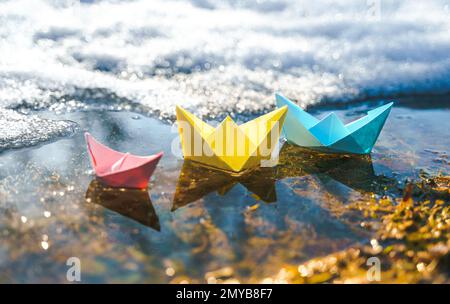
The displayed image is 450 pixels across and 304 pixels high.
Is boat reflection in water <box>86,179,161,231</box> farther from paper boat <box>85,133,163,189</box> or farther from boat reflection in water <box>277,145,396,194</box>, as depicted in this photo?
boat reflection in water <box>277,145,396,194</box>

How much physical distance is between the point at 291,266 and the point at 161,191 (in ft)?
2.63

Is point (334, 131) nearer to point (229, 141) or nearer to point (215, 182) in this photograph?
point (229, 141)

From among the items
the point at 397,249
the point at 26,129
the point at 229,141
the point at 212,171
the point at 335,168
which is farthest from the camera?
the point at 26,129

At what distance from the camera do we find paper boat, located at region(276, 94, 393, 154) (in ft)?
8.89

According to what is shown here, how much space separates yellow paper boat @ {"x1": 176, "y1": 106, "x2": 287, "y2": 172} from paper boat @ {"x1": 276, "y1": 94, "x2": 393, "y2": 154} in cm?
31

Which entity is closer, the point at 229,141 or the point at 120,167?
the point at 120,167

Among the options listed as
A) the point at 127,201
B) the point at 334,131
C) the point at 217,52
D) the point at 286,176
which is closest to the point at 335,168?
the point at 334,131

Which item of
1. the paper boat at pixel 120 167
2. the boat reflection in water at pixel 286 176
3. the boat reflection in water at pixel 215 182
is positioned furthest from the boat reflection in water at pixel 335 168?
the paper boat at pixel 120 167

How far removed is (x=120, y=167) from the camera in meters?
2.27

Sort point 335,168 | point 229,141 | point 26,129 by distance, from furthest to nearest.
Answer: point 26,129
point 335,168
point 229,141

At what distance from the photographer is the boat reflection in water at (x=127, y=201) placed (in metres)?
2.11

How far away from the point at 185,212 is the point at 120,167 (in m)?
0.40

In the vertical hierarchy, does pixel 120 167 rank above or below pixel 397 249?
above

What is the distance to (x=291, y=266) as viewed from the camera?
187cm
